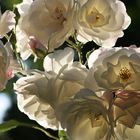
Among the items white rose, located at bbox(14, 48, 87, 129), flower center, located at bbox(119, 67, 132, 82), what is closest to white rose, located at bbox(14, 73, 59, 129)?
white rose, located at bbox(14, 48, 87, 129)

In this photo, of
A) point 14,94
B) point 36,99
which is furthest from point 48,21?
point 14,94

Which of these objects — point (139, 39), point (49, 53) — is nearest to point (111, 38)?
point (49, 53)

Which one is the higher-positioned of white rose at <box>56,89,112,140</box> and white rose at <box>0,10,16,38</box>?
white rose at <box>0,10,16,38</box>

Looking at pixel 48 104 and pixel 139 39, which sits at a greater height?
pixel 48 104

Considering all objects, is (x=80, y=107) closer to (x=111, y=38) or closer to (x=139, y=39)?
(x=111, y=38)

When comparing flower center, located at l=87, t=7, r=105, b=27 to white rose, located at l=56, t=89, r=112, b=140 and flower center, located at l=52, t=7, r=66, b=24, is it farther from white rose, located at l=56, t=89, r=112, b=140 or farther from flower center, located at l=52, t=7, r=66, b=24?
white rose, located at l=56, t=89, r=112, b=140

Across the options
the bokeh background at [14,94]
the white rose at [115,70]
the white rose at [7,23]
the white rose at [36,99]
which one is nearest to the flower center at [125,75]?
the white rose at [115,70]

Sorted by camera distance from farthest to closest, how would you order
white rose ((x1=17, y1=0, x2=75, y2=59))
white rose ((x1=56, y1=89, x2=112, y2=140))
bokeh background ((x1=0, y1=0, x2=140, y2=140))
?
bokeh background ((x1=0, y1=0, x2=140, y2=140)), white rose ((x1=17, y1=0, x2=75, y2=59)), white rose ((x1=56, y1=89, x2=112, y2=140))
